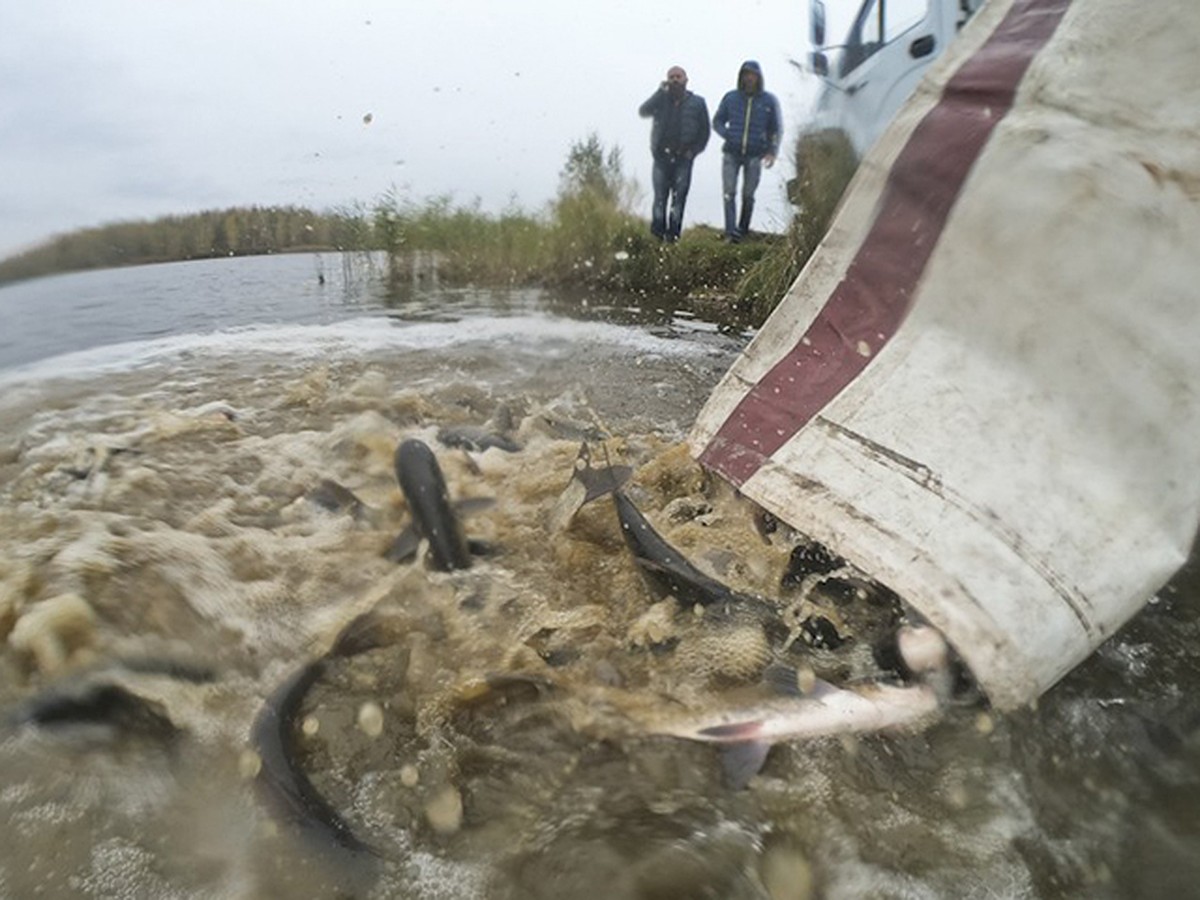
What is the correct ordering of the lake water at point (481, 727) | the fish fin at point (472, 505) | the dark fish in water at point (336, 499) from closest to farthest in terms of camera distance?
the lake water at point (481, 727)
the fish fin at point (472, 505)
the dark fish in water at point (336, 499)

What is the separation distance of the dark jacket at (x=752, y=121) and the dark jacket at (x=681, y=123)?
282mm

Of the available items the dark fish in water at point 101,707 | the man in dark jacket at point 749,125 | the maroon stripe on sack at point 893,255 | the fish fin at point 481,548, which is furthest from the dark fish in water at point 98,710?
the man in dark jacket at point 749,125

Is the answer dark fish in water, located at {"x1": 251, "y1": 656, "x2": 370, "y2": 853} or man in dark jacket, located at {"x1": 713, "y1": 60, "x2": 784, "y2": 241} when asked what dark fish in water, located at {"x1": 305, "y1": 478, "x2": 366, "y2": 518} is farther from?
man in dark jacket, located at {"x1": 713, "y1": 60, "x2": 784, "y2": 241}

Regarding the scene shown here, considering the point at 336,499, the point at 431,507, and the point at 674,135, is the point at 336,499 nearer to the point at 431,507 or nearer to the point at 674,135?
the point at 431,507

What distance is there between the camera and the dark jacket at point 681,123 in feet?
28.4

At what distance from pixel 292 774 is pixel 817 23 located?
847 cm

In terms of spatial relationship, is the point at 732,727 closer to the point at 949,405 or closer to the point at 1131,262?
the point at 949,405

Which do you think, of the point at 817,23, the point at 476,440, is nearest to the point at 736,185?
the point at 817,23

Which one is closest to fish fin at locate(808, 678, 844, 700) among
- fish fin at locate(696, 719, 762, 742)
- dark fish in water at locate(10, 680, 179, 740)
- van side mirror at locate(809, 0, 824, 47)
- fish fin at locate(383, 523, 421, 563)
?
fish fin at locate(696, 719, 762, 742)

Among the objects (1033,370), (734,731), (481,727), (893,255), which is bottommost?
(481,727)

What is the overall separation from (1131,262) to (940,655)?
928 millimetres

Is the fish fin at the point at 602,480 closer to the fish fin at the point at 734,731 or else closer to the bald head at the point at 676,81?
the fish fin at the point at 734,731

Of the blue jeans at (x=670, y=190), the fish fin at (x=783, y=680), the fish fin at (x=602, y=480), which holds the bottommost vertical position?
the fish fin at (x=783, y=680)

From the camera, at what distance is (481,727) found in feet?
6.44
